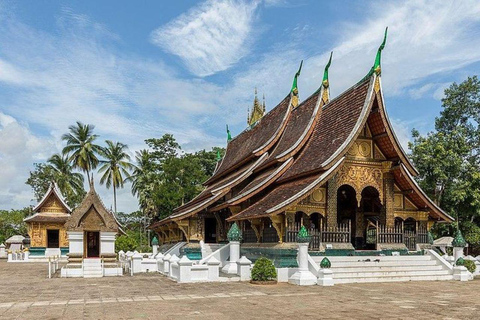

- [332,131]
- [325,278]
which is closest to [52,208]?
[332,131]

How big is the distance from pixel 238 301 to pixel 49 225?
31887 mm

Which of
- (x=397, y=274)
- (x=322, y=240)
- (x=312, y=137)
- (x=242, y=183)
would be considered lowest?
(x=397, y=274)

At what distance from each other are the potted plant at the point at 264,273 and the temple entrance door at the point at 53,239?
2946 centimetres

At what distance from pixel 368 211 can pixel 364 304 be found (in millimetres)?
10192

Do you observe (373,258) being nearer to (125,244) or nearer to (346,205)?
(346,205)

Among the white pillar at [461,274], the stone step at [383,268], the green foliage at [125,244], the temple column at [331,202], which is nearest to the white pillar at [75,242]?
the temple column at [331,202]

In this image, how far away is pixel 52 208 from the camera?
124 feet

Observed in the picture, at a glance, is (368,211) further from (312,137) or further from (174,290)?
(174,290)

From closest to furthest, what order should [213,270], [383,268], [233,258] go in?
[213,270], [383,268], [233,258]

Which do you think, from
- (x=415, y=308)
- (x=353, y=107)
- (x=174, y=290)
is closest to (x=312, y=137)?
(x=353, y=107)

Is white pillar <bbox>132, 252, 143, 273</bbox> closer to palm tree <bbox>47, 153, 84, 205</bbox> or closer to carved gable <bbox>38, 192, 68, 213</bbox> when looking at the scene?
carved gable <bbox>38, 192, 68, 213</bbox>

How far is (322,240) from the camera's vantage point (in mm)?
14422

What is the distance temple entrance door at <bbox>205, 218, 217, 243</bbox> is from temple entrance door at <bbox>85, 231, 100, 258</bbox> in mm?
5292

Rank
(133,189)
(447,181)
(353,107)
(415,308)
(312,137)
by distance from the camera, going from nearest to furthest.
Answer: (415,308) → (353,107) → (312,137) → (447,181) → (133,189)
